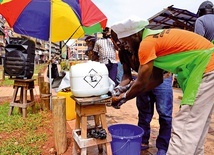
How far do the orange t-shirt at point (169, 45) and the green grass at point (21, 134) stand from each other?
213 centimetres

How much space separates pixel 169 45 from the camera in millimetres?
1971

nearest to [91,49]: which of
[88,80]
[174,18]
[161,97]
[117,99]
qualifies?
[161,97]

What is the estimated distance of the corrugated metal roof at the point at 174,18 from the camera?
882 centimetres

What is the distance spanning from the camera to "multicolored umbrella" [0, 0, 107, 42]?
464cm

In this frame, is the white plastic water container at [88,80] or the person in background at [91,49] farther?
the person in background at [91,49]

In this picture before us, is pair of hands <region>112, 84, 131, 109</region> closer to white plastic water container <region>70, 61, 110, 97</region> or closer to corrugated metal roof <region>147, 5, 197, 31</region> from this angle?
white plastic water container <region>70, 61, 110, 97</region>

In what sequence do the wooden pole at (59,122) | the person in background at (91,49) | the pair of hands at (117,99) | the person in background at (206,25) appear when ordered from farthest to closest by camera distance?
the person in background at (91,49), the person in background at (206,25), the wooden pole at (59,122), the pair of hands at (117,99)

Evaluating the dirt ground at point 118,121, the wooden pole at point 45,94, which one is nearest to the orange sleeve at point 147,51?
the dirt ground at point 118,121

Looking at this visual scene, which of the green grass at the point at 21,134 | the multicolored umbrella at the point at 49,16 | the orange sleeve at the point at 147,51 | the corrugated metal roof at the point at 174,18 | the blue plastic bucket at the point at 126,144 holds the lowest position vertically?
the green grass at the point at 21,134

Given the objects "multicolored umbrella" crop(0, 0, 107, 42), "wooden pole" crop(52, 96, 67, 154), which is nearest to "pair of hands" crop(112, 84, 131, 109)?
"wooden pole" crop(52, 96, 67, 154)

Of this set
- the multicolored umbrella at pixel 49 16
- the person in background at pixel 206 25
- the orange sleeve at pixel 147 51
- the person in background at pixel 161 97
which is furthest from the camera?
the multicolored umbrella at pixel 49 16

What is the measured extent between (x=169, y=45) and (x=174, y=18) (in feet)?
26.2

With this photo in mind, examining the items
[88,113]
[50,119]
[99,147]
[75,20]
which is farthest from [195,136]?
[75,20]

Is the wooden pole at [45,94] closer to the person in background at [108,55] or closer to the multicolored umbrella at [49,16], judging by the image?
the multicolored umbrella at [49,16]
